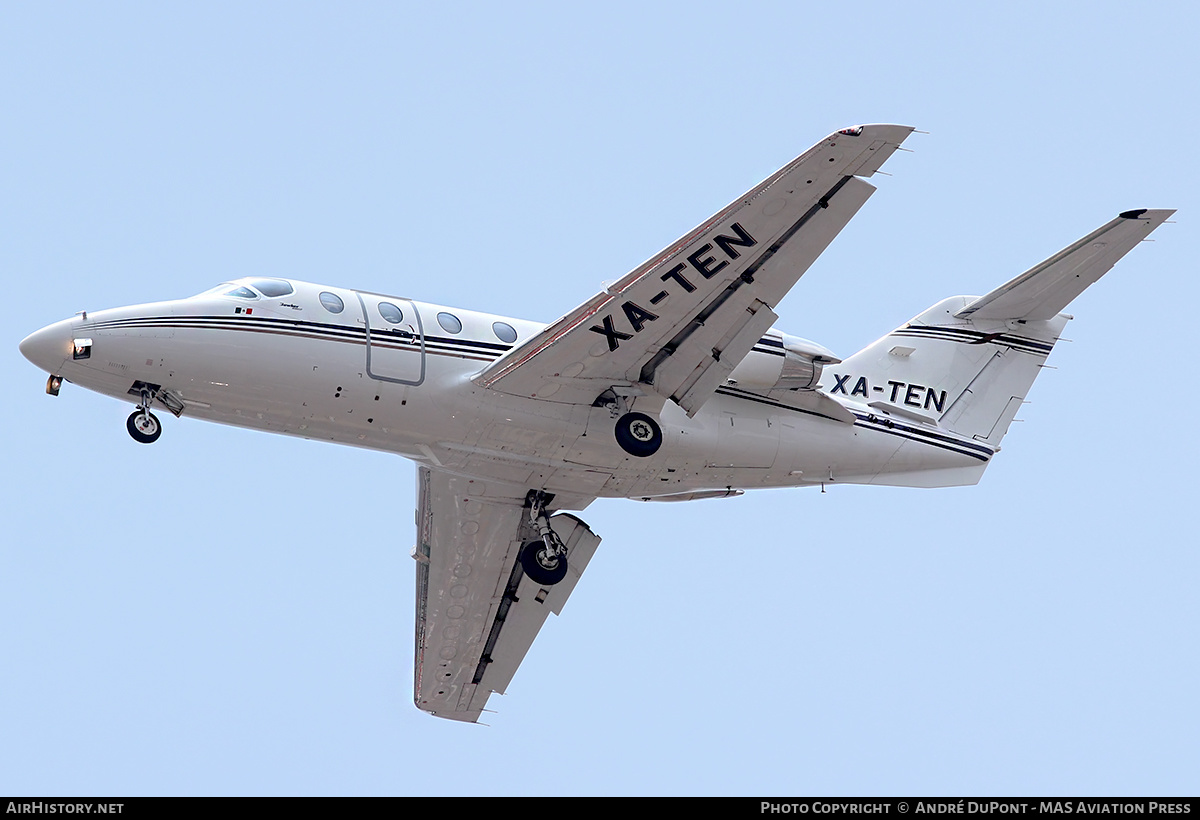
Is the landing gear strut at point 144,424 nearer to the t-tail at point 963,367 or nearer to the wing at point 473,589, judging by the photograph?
the wing at point 473,589

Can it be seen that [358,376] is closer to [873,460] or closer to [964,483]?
[873,460]

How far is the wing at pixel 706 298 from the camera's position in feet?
63.6

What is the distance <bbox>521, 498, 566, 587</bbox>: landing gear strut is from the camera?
24.0 meters

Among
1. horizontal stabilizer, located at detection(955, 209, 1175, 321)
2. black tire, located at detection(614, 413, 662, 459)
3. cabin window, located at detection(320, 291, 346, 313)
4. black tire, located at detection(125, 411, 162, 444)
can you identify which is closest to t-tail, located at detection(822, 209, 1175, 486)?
horizontal stabilizer, located at detection(955, 209, 1175, 321)

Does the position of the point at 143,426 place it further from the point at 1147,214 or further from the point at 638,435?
the point at 1147,214

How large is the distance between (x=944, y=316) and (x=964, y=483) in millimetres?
3080

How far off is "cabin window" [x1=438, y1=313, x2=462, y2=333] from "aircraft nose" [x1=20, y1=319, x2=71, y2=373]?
4952 mm

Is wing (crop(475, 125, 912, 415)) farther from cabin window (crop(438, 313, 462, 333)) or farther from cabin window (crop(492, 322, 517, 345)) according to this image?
cabin window (crop(492, 322, 517, 345))

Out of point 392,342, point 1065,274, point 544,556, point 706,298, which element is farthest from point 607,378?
point 1065,274

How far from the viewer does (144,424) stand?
20.3 metres

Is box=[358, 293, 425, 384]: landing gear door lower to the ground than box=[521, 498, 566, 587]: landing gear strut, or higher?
higher

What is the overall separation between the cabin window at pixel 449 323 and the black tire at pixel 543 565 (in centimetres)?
411

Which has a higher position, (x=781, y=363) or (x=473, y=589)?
(x=781, y=363)

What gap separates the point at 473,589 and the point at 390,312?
6267mm
